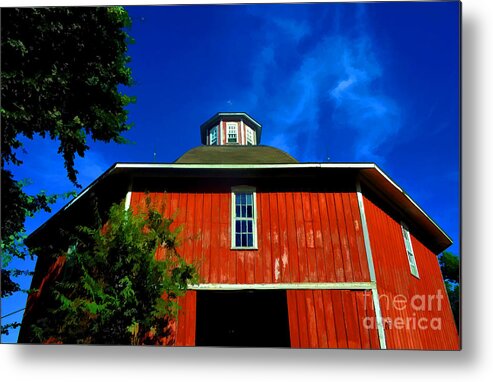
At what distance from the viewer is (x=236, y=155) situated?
30.5 feet

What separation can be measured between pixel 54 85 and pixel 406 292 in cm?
604

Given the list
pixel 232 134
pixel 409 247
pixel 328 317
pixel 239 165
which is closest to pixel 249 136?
pixel 232 134

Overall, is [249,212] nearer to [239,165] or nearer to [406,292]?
[239,165]

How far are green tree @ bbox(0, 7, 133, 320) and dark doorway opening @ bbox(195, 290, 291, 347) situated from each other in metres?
→ 2.97

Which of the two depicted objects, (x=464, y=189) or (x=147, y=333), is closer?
(x=464, y=189)

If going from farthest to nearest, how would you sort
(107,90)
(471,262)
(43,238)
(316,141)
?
(43,238), (107,90), (316,141), (471,262)

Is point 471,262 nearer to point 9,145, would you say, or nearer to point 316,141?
point 316,141

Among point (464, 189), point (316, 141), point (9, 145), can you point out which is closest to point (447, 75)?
point (464, 189)

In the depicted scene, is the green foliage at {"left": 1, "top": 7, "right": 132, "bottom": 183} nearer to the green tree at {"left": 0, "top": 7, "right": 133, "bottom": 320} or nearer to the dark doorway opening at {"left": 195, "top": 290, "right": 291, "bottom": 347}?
the green tree at {"left": 0, "top": 7, "right": 133, "bottom": 320}

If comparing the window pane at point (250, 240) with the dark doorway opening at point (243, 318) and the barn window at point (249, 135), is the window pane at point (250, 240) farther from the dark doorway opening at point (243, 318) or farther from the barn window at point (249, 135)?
the barn window at point (249, 135)

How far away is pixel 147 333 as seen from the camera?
5.46m

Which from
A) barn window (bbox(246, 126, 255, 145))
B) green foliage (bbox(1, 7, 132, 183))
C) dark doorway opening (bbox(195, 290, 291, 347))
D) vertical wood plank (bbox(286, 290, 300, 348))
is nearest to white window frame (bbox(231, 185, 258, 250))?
dark doorway opening (bbox(195, 290, 291, 347))

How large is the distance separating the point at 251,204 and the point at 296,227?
86 centimetres

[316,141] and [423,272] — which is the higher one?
[316,141]
